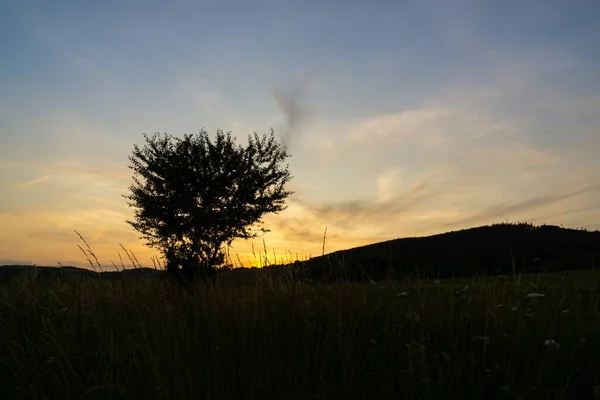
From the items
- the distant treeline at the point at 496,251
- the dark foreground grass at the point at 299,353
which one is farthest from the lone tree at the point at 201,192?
the dark foreground grass at the point at 299,353

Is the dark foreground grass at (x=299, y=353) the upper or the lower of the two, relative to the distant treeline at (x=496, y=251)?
lower

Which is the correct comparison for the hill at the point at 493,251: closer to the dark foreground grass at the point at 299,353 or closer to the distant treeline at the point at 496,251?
the distant treeline at the point at 496,251

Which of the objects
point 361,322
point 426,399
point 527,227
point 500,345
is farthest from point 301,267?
point 527,227

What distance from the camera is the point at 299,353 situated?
6301 mm

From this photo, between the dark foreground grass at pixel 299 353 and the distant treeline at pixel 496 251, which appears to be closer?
the dark foreground grass at pixel 299 353

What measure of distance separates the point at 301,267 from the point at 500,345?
391 centimetres

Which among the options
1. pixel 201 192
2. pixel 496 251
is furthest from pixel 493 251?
pixel 201 192

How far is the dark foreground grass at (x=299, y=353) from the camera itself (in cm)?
567

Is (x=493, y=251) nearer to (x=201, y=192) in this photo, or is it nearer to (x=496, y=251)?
(x=496, y=251)

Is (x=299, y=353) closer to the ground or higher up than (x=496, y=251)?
closer to the ground

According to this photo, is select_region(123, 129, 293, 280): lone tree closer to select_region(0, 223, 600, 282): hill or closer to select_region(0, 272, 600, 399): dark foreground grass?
select_region(0, 223, 600, 282): hill

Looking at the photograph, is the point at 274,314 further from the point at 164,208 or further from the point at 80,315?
the point at 164,208

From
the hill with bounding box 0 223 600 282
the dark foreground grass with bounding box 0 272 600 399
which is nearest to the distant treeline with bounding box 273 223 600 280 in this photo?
the hill with bounding box 0 223 600 282

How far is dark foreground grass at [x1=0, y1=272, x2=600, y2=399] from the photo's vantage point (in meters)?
5.67
